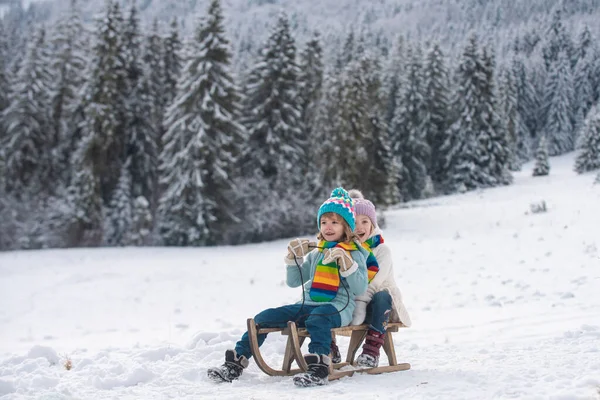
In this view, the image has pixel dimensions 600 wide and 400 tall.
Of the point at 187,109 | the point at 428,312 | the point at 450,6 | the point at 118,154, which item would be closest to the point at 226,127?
the point at 187,109

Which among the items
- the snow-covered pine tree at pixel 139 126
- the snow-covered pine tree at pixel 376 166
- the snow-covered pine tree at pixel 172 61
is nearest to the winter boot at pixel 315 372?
the snow-covered pine tree at pixel 376 166

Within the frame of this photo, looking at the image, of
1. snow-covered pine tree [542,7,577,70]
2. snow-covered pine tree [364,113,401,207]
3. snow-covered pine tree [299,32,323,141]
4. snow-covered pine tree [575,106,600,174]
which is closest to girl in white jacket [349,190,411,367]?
snow-covered pine tree [364,113,401,207]

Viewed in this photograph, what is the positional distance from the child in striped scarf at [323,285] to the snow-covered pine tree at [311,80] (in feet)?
81.1

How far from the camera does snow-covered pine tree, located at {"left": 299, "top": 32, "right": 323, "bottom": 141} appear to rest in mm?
30431

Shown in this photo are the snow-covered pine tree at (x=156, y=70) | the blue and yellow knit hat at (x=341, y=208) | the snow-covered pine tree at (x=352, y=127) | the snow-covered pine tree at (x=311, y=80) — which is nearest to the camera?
the blue and yellow knit hat at (x=341, y=208)

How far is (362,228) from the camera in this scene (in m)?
5.34

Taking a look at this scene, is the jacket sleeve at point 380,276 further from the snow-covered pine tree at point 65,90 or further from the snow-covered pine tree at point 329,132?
the snow-covered pine tree at point 65,90

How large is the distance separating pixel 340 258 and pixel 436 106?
41918 mm

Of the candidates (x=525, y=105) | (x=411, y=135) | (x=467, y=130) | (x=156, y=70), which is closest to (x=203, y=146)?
(x=156, y=70)

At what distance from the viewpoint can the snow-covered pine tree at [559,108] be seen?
181 ft

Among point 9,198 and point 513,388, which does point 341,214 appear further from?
point 9,198

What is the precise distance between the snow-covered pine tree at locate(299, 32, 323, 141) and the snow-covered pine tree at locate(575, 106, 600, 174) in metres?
19.4

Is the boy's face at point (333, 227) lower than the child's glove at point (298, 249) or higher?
higher

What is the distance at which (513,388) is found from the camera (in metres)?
4.09
